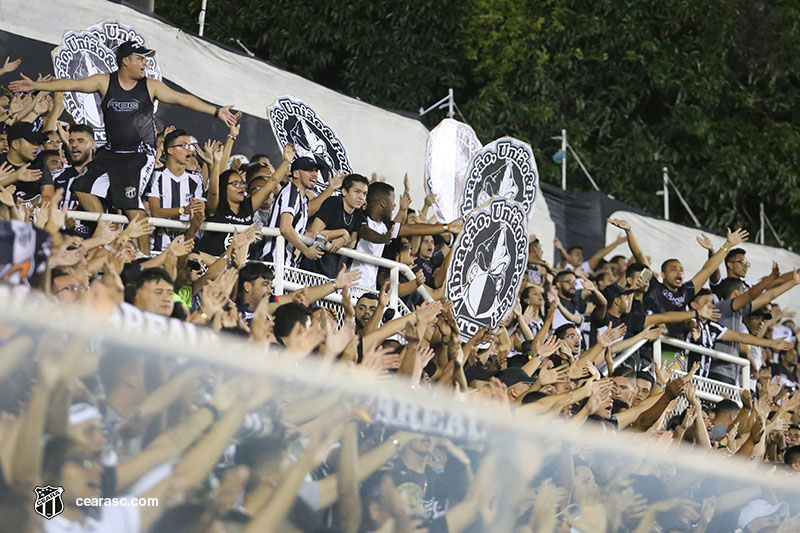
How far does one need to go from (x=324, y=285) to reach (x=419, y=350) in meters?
1.78

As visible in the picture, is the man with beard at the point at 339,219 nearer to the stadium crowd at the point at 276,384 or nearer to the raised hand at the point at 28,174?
the stadium crowd at the point at 276,384

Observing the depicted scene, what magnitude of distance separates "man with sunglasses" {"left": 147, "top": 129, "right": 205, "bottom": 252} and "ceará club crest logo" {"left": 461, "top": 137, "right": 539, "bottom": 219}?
2248 millimetres

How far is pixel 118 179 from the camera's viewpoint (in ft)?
21.9

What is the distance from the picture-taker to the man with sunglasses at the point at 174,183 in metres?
6.77

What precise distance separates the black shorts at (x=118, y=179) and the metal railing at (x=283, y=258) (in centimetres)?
29

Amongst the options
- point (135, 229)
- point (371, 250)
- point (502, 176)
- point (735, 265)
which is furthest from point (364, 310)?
point (735, 265)

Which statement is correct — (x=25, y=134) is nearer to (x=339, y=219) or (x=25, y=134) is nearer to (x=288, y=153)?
(x=288, y=153)

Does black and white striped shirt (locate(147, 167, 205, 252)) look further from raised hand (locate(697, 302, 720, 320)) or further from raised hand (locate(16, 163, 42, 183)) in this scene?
raised hand (locate(697, 302, 720, 320))

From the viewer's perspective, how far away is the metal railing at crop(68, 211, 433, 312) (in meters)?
6.27

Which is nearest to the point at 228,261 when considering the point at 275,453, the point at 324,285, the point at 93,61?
the point at 324,285

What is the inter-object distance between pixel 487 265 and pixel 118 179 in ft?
7.66

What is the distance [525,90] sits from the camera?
55.8 ft

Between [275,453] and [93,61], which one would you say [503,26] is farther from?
[275,453]

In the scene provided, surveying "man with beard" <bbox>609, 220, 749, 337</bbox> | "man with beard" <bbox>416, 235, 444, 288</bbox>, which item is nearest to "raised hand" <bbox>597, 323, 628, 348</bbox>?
"man with beard" <bbox>416, 235, 444, 288</bbox>
